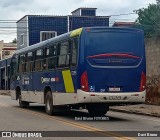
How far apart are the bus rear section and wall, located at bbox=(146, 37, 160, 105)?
→ 8.93 m

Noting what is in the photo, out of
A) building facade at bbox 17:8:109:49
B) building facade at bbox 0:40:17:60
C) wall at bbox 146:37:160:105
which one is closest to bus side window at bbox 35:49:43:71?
wall at bbox 146:37:160:105

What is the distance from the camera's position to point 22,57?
24.1 metres

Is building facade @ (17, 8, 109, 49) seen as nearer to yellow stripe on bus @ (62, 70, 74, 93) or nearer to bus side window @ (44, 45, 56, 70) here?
bus side window @ (44, 45, 56, 70)

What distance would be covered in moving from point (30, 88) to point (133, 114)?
5.18m

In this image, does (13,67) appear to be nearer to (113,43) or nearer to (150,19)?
(113,43)

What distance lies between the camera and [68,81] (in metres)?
17.5

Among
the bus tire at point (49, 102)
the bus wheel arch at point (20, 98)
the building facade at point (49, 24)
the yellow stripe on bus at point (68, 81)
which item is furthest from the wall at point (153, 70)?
the building facade at point (49, 24)

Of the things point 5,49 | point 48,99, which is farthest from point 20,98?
point 5,49

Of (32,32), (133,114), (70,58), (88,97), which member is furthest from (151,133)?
(32,32)

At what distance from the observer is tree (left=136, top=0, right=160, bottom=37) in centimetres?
6012

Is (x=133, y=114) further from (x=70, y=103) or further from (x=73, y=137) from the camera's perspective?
(x=73, y=137)

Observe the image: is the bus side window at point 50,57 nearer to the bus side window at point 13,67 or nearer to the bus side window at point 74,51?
the bus side window at point 74,51

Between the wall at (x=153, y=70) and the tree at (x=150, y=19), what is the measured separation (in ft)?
93.4

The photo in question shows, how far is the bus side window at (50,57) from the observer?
62.7 ft
